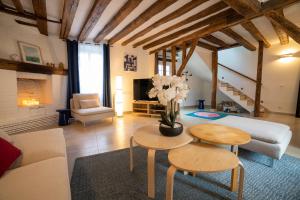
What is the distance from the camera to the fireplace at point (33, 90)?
368 centimetres

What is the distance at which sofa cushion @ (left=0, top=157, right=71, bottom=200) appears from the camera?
0.82 meters

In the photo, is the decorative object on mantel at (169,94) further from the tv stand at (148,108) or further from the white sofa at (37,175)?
the tv stand at (148,108)

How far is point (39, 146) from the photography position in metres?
1.42

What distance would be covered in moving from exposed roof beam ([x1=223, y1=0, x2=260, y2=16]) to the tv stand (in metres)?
3.11

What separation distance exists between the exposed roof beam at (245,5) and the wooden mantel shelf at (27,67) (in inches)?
171

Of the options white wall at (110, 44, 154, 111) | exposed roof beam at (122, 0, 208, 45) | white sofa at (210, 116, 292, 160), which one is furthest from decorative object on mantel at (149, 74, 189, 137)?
white wall at (110, 44, 154, 111)

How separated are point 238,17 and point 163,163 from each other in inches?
131

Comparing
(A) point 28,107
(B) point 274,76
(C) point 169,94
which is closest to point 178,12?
(C) point 169,94

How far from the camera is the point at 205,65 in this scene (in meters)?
6.24

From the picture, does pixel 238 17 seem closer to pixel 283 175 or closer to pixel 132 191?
pixel 283 175

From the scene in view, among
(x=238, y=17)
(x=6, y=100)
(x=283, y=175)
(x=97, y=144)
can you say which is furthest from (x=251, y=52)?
(x=6, y=100)

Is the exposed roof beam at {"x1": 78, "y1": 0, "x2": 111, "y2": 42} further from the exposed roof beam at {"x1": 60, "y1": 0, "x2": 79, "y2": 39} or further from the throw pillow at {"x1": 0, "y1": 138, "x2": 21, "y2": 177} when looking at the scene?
the throw pillow at {"x1": 0, "y1": 138, "x2": 21, "y2": 177}

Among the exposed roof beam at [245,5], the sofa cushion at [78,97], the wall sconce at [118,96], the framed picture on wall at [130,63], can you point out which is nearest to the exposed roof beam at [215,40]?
the exposed roof beam at [245,5]

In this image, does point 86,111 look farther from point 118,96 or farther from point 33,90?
point 33,90
